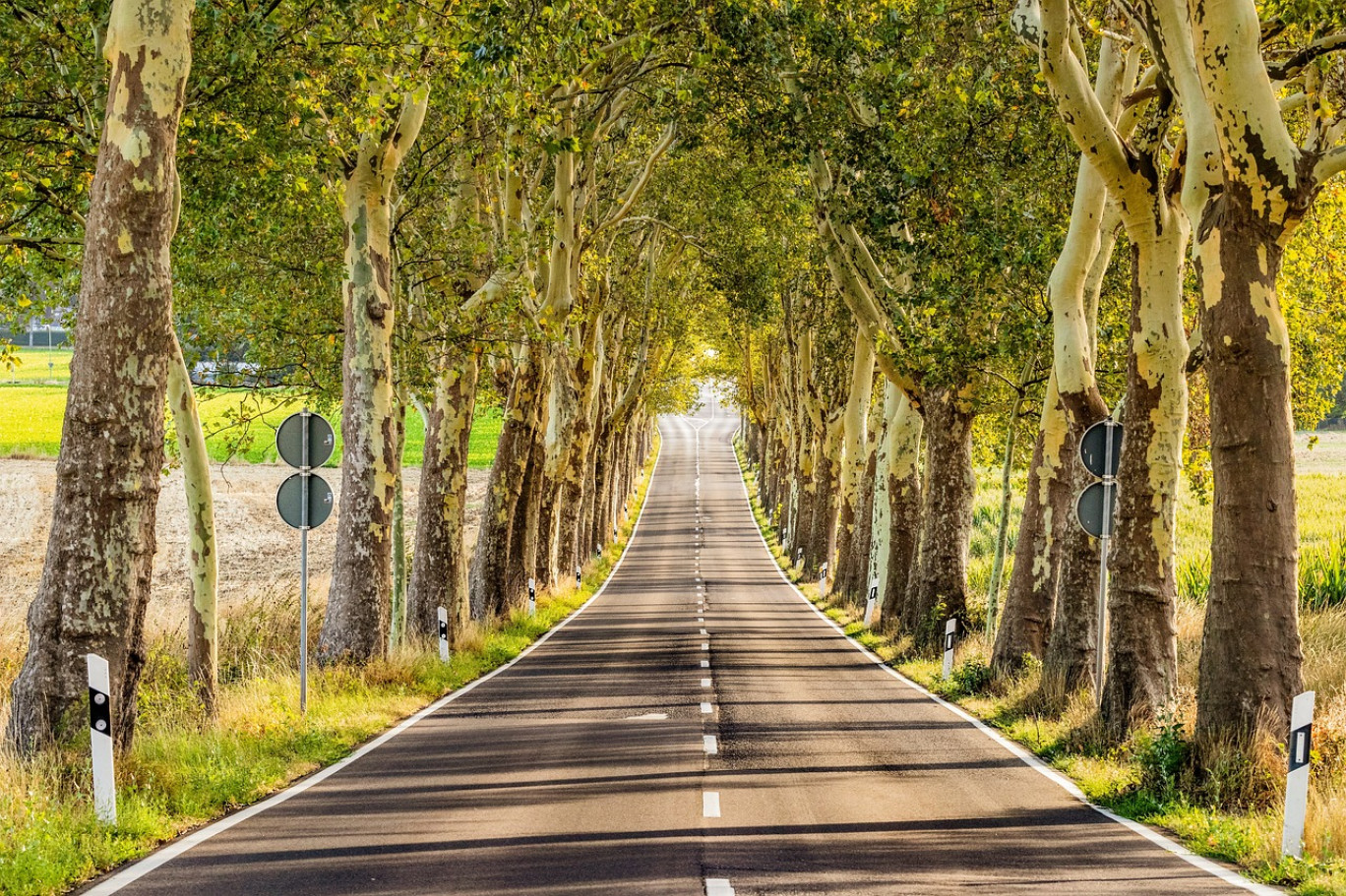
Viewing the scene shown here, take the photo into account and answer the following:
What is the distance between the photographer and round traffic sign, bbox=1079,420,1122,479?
12945 millimetres

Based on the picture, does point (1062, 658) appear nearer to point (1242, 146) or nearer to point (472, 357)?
point (1242, 146)

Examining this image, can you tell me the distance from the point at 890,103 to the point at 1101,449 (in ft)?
23.1

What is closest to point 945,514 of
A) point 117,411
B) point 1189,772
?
point 1189,772

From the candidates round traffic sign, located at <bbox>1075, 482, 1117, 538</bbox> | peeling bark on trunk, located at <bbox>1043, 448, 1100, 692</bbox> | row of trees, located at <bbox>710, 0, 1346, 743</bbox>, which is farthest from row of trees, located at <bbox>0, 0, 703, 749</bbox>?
peeling bark on trunk, located at <bbox>1043, 448, 1100, 692</bbox>

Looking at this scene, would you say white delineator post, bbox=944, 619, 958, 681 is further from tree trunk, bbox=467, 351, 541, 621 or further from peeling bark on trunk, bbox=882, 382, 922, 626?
tree trunk, bbox=467, 351, 541, 621

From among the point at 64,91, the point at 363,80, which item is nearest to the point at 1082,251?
the point at 363,80

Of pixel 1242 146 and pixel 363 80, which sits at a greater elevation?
pixel 363 80

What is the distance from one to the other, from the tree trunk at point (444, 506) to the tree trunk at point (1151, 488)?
40.7 feet

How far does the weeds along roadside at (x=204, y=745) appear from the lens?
766 centimetres

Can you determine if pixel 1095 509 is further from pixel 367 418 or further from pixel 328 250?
pixel 328 250

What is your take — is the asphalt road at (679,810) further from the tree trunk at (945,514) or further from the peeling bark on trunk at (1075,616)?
the tree trunk at (945,514)

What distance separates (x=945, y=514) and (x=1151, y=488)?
9.55m

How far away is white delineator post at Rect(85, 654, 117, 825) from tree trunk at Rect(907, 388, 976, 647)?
15031 millimetres

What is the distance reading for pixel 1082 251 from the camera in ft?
48.9
